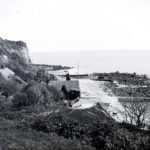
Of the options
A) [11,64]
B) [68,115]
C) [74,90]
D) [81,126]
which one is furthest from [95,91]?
[81,126]

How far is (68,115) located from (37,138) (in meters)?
6.39

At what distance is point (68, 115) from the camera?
779 inches

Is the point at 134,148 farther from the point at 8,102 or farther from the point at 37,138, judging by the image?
the point at 8,102

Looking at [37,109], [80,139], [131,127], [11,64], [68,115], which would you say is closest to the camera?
[80,139]

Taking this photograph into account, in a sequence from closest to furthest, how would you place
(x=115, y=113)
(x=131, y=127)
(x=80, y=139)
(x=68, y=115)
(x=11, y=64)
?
(x=80, y=139) < (x=131, y=127) < (x=68, y=115) < (x=115, y=113) < (x=11, y=64)

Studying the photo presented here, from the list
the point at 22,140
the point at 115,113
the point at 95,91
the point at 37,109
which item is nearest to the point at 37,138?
the point at 22,140

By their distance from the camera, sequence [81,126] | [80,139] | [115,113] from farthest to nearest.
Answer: [115,113], [81,126], [80,139]

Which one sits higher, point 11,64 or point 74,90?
point 11,64

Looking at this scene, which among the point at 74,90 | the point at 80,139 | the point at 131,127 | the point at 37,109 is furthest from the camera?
the point at 74,90

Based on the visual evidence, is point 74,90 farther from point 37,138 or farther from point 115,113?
point 37,138

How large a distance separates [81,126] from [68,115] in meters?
4.14

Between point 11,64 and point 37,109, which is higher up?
point 11,64

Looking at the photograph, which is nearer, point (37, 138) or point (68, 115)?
point (37, 138)

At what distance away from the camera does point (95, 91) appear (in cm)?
5147
